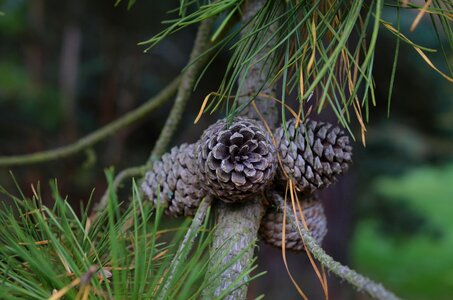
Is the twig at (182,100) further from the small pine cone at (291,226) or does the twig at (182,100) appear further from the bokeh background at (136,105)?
the bokeh background at (136,105)

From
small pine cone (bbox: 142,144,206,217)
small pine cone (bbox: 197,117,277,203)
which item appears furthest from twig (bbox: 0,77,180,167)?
small pine cone (bbox: 197,117,277,203)

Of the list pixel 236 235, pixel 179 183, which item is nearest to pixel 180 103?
pixel 179 183

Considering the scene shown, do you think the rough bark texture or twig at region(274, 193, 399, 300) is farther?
the rough bark texture

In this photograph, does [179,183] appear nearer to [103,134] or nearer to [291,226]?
[291,226]

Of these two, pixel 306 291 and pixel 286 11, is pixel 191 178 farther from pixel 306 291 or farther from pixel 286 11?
pixel 306 291

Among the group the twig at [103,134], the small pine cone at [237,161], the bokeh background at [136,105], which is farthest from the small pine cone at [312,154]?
the bokeh background at [136,105]

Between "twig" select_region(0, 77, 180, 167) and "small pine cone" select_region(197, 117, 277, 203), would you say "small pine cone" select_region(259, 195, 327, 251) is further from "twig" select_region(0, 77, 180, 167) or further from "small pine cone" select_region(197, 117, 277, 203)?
"twig" select_region(0, 77, 180, 167)
